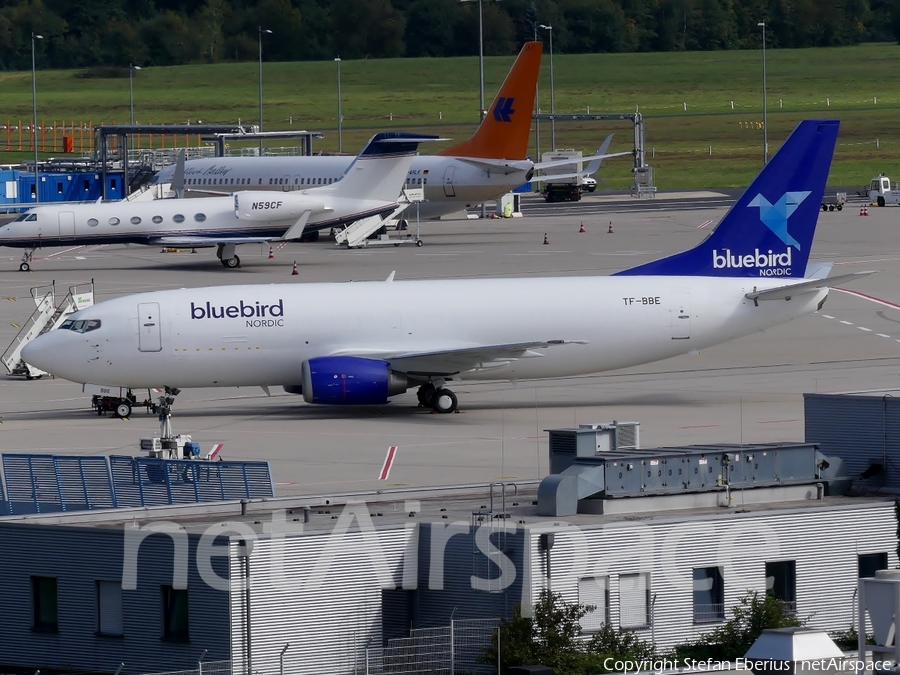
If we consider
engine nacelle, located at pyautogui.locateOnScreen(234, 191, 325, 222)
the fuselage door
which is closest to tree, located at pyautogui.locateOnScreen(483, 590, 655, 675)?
engine nacelle, located at pyautogui.locateOnScreen(234, 191, 325, 222)

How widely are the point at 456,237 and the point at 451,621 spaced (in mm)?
78572

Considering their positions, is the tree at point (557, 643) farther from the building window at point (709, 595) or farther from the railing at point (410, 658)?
the building window at point (709, 595)

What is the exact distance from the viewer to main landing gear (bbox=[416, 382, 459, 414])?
157 ft

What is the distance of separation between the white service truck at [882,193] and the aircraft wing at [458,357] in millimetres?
80867

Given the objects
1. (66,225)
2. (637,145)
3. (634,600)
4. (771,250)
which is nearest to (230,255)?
(66,225)

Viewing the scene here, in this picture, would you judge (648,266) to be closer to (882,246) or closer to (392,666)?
(392,666)

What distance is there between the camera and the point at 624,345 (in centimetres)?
4800

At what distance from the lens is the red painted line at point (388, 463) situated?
3847 centimetres

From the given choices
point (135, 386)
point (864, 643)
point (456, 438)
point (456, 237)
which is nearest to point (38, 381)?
point (135, 386)

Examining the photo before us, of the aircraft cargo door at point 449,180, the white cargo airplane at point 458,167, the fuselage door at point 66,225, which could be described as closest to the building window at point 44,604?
the fuselage door at point 66,225

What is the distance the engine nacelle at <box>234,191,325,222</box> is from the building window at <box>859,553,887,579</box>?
60.9 m

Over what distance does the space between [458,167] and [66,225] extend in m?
24.9

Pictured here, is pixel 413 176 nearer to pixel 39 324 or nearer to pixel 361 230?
pixel 361 230

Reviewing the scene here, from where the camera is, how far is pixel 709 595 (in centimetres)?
2739
